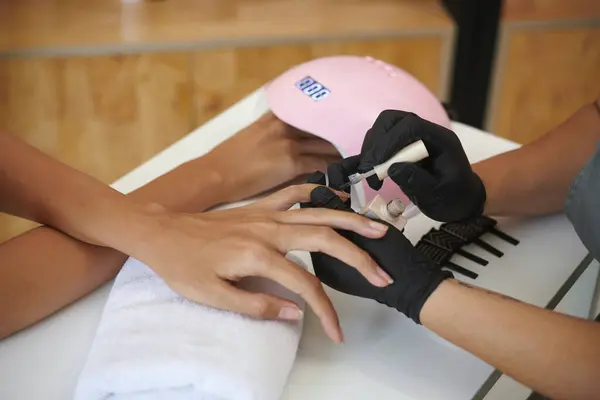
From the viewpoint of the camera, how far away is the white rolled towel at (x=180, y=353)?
62 centimetres

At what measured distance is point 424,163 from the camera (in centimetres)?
77

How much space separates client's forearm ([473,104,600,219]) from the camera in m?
0.90

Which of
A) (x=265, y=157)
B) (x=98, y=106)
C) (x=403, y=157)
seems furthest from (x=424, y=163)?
(x=98, y=106)

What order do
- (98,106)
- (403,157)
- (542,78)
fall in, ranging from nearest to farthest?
(403,157), (98,106), (542,78)

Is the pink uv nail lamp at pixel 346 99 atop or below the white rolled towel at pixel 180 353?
atop

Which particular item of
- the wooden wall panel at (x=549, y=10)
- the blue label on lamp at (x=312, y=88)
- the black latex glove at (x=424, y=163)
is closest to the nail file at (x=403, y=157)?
the black latex glove at (x=424, y=163)

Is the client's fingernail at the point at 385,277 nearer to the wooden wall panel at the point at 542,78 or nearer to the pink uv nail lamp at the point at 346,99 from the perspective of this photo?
the pink uv nail lamp at the point at 346,99

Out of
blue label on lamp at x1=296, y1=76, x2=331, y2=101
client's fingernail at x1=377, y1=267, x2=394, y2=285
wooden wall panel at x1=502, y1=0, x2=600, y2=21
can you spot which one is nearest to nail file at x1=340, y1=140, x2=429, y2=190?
client's fingernail at x1=377, y1=267, x2=394, y2=285

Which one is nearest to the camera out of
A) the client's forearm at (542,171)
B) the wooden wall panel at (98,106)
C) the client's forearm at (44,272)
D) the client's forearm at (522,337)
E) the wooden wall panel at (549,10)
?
the client's forearm at (522,337)

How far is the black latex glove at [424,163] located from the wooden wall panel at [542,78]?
1.07m

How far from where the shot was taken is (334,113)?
919 millimetres

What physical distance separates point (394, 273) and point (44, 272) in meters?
0.35

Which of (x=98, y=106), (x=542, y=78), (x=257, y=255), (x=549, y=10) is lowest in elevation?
(x=98, y=106)

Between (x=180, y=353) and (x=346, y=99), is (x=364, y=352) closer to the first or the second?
(x=180, y=353)
